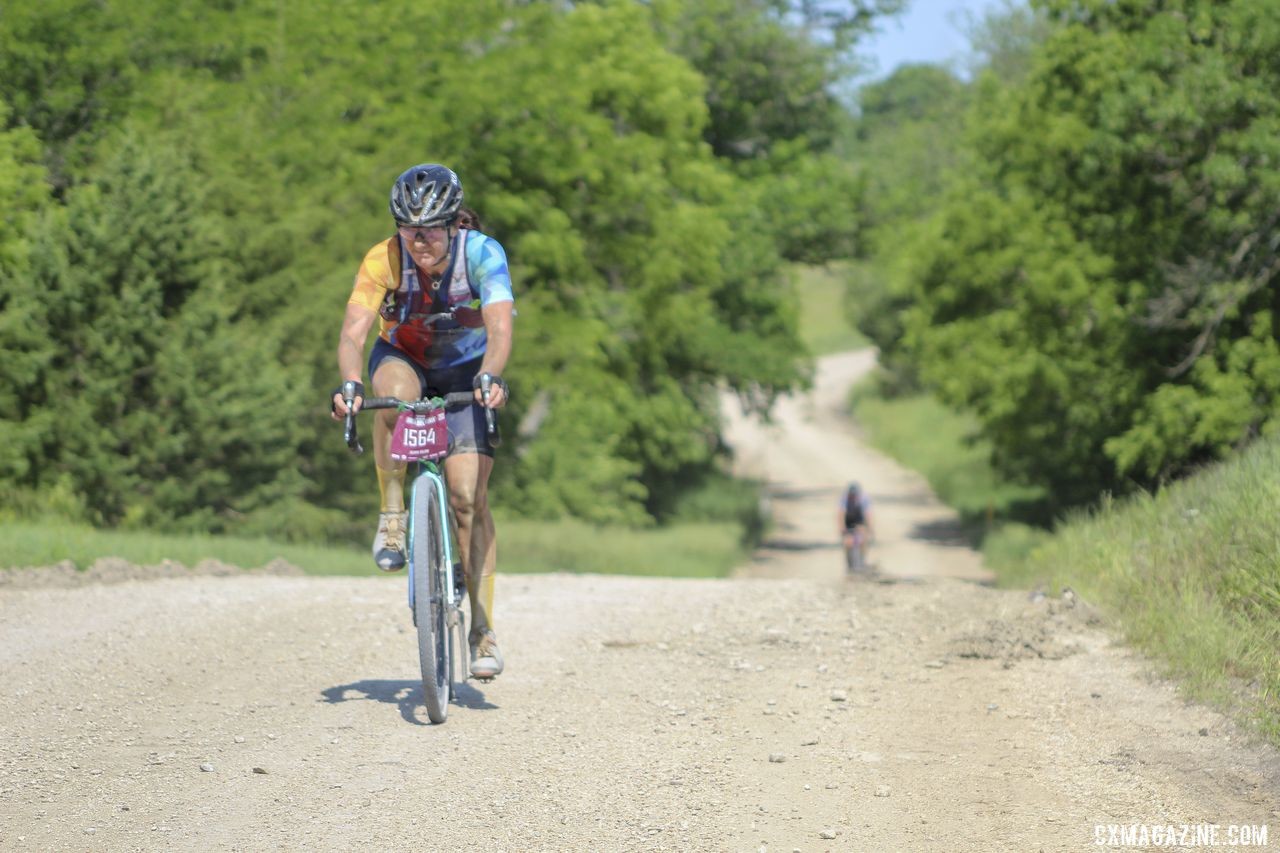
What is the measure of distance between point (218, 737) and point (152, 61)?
1997 cm

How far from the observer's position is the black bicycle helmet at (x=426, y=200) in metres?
6.65

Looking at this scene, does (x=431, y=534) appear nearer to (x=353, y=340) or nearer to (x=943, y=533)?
(x=353, y=340)

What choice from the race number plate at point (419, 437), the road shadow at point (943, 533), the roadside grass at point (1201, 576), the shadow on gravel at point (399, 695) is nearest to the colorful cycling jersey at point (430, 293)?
the race number plate at point (419, 437)

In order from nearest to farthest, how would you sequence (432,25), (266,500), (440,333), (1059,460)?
(440,333), (266,500), (432,25), (1059,460)

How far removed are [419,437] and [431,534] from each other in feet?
1.49

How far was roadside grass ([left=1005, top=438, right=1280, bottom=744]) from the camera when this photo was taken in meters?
7.52

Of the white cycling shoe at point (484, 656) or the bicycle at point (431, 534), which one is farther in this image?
the white cycling shoe at point (484, 656)

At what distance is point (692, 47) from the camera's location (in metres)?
42.7

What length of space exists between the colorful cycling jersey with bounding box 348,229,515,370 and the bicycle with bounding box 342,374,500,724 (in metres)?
0.29

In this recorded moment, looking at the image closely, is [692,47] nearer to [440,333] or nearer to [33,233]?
[33,233]

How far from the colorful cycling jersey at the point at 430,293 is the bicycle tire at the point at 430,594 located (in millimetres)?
642

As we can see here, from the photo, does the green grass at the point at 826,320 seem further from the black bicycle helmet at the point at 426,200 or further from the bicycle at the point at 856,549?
the black bicycle helmet at the point at 426,200

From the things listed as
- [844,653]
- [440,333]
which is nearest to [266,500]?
[844,653]

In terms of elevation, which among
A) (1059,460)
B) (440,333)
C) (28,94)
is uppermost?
(28,94)
